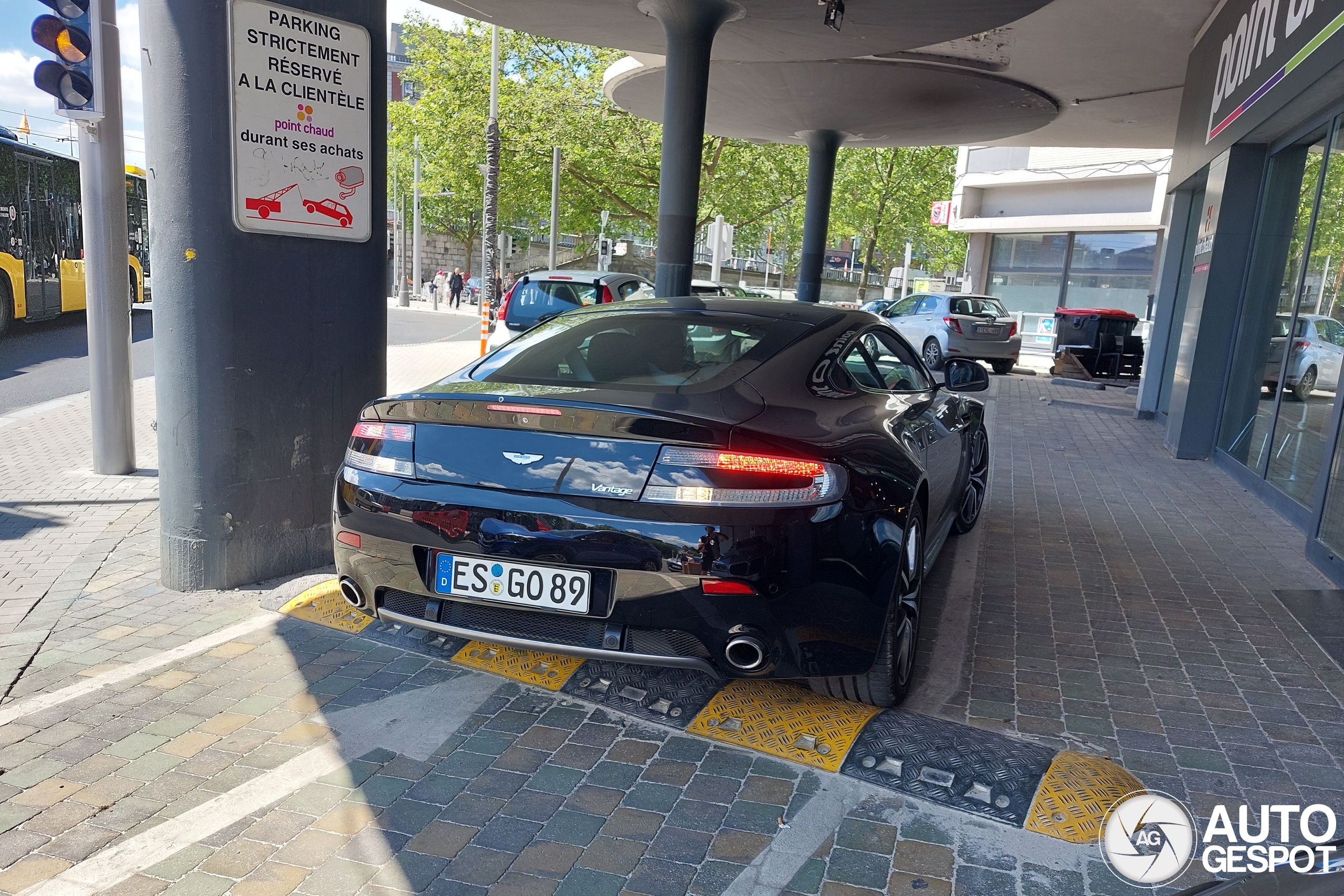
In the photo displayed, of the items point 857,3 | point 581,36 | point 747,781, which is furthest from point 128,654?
point 581,36

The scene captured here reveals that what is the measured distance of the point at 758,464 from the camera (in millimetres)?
2904

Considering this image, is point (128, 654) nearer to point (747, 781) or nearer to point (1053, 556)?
point (747, 781)

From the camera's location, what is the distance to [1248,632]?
4602mm

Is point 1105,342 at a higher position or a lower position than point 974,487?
higher

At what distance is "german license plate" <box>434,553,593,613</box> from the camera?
3004mm

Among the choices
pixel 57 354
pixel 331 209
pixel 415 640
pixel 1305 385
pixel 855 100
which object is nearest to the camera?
pixel 415 640

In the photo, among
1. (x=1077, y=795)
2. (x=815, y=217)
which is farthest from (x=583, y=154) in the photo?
(x=1077, y=795)

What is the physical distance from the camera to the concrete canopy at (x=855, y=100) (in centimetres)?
1308

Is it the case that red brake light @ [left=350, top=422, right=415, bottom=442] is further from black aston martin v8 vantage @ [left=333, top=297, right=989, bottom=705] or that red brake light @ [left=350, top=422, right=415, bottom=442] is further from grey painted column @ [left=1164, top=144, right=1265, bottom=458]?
grey painted column @ [left=1164, top=144, right=1265, bottom=458]

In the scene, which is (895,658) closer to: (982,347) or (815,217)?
(815,217)

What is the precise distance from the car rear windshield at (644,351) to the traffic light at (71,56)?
4012mm

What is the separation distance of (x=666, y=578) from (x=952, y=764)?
3.76 feet

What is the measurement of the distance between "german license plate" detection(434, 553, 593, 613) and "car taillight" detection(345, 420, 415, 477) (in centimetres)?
34

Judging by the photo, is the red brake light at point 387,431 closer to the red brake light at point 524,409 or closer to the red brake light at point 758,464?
the red brake light at point 524,409
